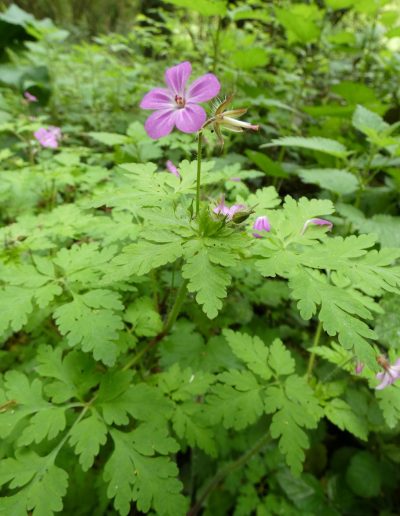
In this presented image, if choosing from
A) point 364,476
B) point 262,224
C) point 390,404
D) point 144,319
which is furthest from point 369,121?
point 364,476

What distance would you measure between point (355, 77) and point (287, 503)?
4.96m

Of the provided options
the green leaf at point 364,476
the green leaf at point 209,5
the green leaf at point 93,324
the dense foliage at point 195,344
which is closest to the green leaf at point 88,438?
the dense foliage at point 195,344

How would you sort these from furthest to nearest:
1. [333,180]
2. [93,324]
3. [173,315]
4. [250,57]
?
[250,57] → [333,180] → [173,315] → [93,324]

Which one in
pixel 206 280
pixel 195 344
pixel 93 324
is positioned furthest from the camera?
pixel 195 344

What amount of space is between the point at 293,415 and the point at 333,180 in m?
1.52

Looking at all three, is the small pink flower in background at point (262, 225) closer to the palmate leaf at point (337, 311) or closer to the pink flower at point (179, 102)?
the palmate leaf at point (337, 311)

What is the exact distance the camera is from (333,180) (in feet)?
7.20

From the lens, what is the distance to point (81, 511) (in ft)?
4.99

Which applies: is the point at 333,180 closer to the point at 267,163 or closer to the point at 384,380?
the point at 267,163

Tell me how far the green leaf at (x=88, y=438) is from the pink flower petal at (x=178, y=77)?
Answer: 3.66ft

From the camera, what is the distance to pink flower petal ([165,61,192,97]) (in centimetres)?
112

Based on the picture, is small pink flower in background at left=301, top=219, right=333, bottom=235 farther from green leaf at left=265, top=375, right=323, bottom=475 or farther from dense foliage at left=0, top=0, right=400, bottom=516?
green leaf at left=265, top=375, right=323, bottom=475

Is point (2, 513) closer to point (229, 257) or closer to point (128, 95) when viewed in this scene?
point (229, 257)

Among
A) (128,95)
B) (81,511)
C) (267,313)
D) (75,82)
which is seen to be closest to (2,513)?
(81,511)
